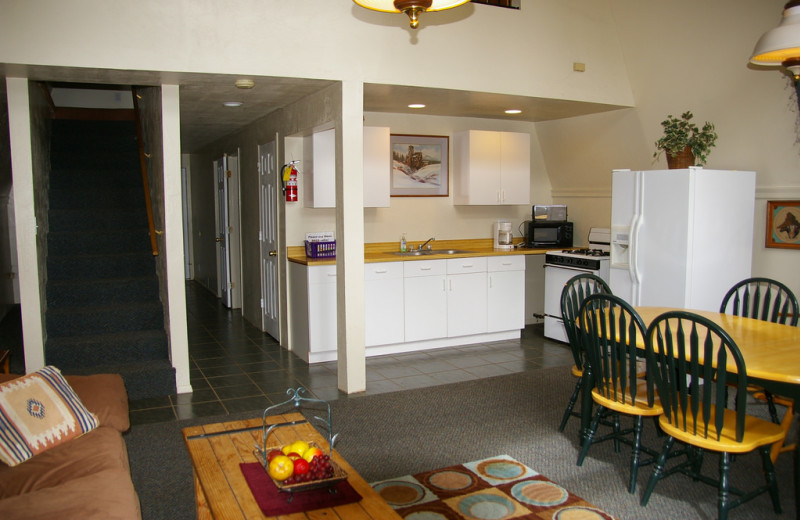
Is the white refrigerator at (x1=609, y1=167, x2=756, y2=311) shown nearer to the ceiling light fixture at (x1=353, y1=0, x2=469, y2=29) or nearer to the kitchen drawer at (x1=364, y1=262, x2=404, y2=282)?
the kitchen drawer at (x1=364, y1=262, x2=404, y2=282)

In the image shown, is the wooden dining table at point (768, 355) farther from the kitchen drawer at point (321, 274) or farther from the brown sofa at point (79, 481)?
the kitchen drawer at point (321, 274)

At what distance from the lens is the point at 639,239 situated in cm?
510

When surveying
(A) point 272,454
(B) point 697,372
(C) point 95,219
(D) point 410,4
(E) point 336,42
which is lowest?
(A) point 272,454

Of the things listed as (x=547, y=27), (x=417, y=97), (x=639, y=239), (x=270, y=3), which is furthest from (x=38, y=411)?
(x=547, y=27)

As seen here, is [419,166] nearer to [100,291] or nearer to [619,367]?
[100,291]

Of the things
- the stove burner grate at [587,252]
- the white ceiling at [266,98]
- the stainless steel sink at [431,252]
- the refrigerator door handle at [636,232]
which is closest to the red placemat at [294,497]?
the white ceiling at [266,98]

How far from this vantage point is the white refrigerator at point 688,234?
4762 millimetres

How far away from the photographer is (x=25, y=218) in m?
4.32

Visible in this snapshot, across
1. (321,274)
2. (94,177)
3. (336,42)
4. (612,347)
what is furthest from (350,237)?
(94,177)

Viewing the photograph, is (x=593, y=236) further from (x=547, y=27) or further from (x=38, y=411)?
(x=38, y=411)

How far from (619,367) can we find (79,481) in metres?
2.58

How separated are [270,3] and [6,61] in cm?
165

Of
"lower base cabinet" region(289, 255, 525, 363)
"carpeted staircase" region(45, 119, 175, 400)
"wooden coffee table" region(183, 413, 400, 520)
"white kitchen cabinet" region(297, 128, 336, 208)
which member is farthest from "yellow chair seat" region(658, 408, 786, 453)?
"white kitchen cabinet" region(297, 128, 336, 208)

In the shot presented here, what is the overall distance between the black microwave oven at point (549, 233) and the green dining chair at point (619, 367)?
3391mm
